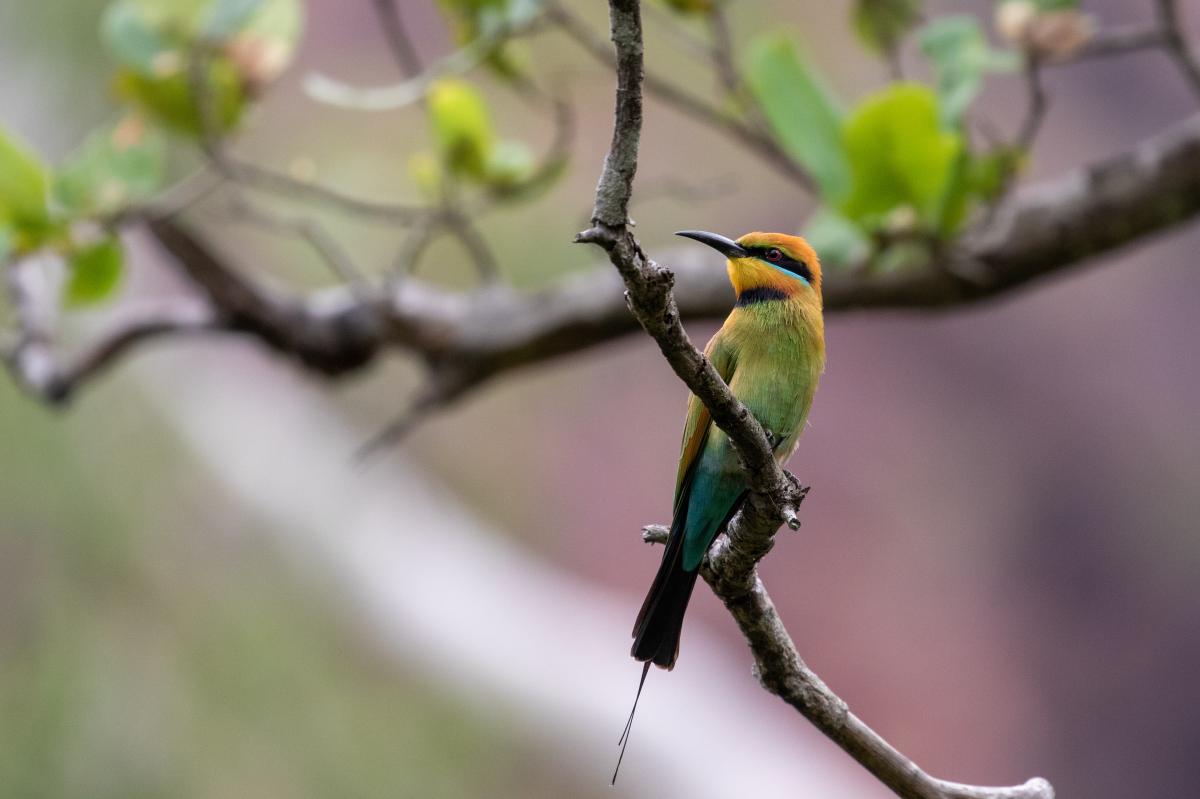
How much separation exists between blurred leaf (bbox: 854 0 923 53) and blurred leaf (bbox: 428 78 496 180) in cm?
54

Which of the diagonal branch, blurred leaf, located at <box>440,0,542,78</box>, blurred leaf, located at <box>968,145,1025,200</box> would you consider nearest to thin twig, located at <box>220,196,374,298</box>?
blurred leaf, located at <box>440,0,542,78</box>

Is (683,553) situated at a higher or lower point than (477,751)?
lower

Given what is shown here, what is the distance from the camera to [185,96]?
1.63m

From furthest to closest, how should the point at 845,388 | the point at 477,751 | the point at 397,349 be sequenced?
1. the point at 845,388
2. the point at 477,751
3. the point at 397,349

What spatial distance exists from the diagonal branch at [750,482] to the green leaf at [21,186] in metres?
1.05

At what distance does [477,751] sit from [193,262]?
115 inches

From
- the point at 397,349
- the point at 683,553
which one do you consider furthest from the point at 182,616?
the point at 683,553

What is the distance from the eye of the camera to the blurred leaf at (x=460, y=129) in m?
1.68

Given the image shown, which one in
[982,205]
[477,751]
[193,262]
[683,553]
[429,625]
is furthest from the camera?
[477,751]

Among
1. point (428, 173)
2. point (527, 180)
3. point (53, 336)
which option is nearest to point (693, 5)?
point (527, 180)

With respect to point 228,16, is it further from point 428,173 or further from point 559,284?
point 559,284

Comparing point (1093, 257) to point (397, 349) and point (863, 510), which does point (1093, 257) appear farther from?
point (863, 510)

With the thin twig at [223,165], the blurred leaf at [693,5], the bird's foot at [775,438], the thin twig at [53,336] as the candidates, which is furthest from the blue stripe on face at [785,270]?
the thin twig at [53,336]

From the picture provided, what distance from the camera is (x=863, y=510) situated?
14.3 feet
